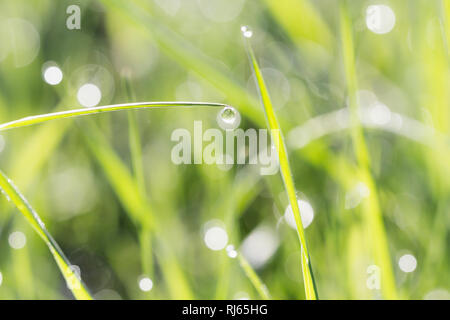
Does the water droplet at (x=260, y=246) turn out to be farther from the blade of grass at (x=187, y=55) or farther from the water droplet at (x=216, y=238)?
the blade of grass at (x=187, y=55)

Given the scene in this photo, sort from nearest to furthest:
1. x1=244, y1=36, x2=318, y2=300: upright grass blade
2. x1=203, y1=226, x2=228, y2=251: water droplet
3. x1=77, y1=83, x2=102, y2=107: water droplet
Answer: x1=244, y1=36, x2=318, y2=300: upright grass blade → x1=203, y1=226, x2=228, y2=251: water droplet → x1=77, y1=83, x2=102, y2=107: water droplet

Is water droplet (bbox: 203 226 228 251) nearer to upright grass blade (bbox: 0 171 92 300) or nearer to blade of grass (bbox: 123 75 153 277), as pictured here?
blade of grass (bbox: 123 75 153 277)

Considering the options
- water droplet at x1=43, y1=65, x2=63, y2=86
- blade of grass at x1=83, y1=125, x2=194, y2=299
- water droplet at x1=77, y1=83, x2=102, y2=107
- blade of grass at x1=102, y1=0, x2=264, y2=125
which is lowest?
blade of grass at x1=83, y1=125, x2=194, y2=299

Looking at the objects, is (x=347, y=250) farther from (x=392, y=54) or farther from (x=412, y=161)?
(x=392, y=54)

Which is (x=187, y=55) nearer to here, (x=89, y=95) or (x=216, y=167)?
(x=216, y=167)

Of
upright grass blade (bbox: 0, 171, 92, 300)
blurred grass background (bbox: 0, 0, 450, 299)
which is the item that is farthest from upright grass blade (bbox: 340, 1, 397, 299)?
upright grass blade (bbox: 0, 171, 92, 300)

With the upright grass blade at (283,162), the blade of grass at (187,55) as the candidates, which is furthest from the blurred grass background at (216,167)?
the upright grass blade at (283,162)

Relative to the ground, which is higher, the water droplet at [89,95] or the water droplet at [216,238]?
the water droplet at [89,95]
